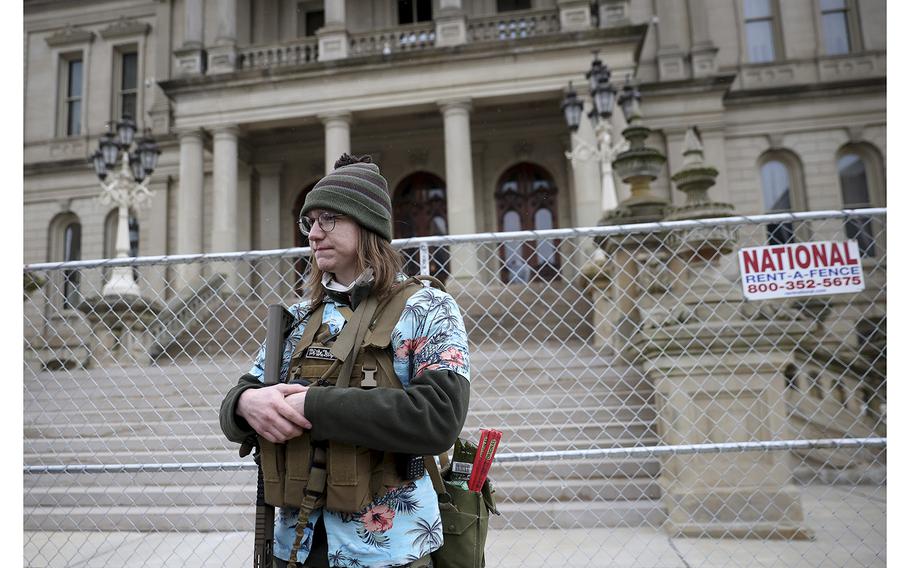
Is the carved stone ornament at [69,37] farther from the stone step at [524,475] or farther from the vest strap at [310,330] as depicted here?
the vest strap at [310,330]

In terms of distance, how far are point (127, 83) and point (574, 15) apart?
17.1 meters

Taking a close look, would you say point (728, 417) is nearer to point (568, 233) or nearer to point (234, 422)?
point (568, 233)

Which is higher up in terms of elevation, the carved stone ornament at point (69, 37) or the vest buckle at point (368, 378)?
the carved stone ornament at point (69, 37)

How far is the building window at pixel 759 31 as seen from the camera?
19750 millimetres

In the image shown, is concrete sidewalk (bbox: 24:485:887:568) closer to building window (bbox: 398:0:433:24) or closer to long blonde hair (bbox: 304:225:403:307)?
long blonde hair (bbox: 304:225:403:307)

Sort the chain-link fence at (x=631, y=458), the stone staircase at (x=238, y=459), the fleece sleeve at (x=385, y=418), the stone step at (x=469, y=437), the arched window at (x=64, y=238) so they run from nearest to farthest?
the fleece sleeve at (x=385, y=418) → the chain-link fence at (x=631, y=458) → the stone staircase at (x=238, y=459) → the stone step at (x=469, y=437) → the arched window at (x=64, y=238)

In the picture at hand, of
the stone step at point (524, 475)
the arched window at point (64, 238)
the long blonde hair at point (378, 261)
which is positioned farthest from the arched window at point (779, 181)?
the arched window at point (64, 238)

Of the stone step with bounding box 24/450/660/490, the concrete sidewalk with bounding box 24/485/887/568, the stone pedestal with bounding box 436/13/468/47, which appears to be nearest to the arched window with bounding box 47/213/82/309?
the stone pedestal with bounding box 436/13/468/47

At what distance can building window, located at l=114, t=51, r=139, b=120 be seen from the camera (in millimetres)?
23125

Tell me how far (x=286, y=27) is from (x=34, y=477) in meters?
18.1

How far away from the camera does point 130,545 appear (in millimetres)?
5438

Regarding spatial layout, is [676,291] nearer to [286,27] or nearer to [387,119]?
[387,119]

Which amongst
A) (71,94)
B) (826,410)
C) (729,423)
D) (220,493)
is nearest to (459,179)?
(826,410)

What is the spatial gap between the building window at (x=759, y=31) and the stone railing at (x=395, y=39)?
1036 cm
